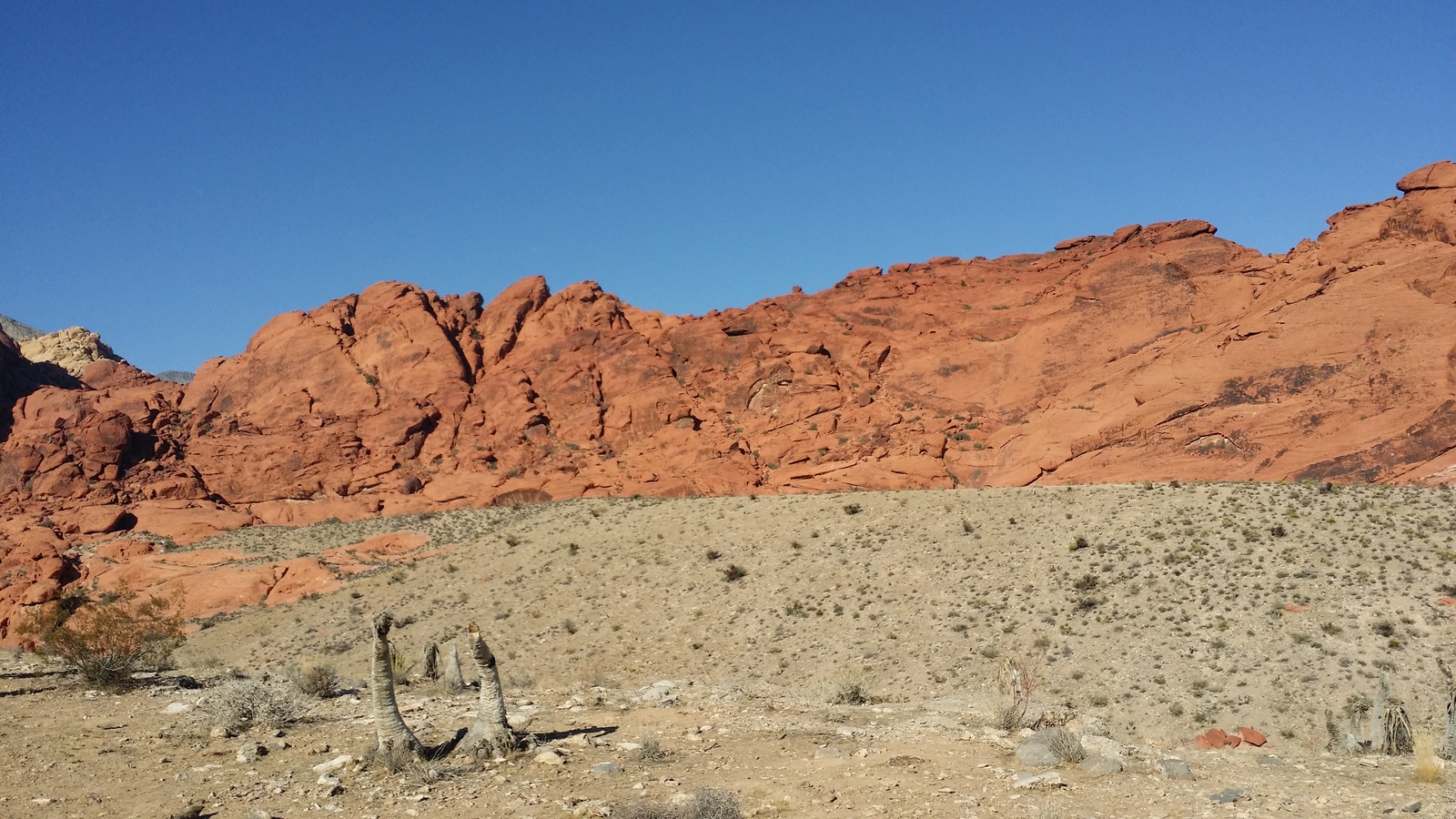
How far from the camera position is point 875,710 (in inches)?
632

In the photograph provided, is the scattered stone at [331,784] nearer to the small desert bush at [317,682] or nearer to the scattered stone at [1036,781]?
the small desert bush at [317,682]

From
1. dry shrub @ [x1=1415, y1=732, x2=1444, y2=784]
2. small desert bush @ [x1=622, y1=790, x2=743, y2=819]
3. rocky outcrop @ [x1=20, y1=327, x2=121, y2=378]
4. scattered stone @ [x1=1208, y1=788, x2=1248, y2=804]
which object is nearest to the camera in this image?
small desert bush @ [x1=622, y1=790, x2=743, y2=819]

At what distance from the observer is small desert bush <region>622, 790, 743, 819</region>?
942 centimetres

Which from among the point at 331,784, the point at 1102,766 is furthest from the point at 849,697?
the point at 331,784

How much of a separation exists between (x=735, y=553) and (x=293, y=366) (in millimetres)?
35739

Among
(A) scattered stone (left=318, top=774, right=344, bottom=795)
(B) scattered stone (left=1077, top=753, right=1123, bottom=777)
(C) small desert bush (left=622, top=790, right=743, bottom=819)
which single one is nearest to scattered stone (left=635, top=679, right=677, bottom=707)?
(C) small desert bush (left=622, top=790, right=743, bottom=819)

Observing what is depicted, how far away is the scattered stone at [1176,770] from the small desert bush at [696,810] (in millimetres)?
5338

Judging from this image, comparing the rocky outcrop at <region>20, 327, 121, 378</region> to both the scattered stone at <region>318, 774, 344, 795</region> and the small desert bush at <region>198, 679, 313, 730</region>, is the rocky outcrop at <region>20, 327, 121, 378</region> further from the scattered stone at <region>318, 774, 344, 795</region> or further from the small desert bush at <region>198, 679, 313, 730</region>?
the scattered stone at <region>318, 774, 344, 795</region>

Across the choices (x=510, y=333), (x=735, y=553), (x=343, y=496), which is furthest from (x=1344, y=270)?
(x=343, y=496)

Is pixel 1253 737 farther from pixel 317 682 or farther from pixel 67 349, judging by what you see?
pixel 67 349

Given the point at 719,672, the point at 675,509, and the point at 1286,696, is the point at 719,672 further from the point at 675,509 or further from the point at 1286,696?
the point at 675,509

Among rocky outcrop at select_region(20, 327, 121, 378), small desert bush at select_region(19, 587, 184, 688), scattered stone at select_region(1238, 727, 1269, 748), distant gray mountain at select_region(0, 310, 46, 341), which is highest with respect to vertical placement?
distant gray mountain at select_region(0, 310, 46, 341)

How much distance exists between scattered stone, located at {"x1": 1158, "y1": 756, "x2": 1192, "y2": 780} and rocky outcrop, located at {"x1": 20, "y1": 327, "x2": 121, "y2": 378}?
85900mm

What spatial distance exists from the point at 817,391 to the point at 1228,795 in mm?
40194
